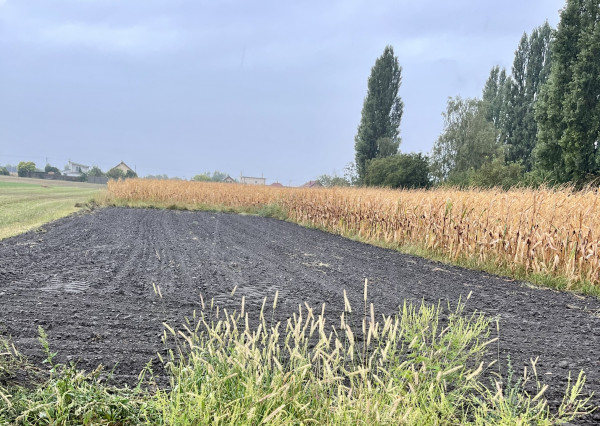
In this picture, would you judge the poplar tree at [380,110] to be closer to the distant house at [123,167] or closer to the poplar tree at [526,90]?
the poplar tree at [526,90]

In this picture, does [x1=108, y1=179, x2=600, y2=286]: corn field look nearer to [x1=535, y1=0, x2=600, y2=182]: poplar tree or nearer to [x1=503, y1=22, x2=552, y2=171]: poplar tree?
[x1=535, y1=0, x2=600, y2=182]: poplar tree

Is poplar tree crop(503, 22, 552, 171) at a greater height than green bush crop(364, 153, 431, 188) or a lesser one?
greater

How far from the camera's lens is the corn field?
664 cm

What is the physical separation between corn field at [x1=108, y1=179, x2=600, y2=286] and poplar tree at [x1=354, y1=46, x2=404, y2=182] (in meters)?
22.7

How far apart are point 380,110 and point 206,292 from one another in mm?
33522

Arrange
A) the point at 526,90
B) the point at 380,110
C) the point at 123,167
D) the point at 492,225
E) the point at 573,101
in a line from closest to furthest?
the point at 492,225 → the point at 573,101 → the point at 526,90 → the point at 380,110 → the point at 123,167

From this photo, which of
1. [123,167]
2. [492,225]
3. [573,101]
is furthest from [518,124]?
[123,167]

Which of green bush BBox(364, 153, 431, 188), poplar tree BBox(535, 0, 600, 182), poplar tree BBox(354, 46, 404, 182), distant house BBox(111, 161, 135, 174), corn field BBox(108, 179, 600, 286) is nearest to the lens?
corn field BBox(108, 179, 600, 286)

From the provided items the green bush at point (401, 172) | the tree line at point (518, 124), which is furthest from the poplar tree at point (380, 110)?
the green bush at point (401, 172)

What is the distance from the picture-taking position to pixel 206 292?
480 cm

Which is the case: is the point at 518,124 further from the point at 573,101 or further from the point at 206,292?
the point at 206,292

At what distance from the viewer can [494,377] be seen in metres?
2.80

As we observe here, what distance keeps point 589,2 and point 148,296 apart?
2240 centimetres

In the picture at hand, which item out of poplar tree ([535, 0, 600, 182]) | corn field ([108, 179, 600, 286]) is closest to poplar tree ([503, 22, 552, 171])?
poplar tree ([535, 0, 600, 182])
